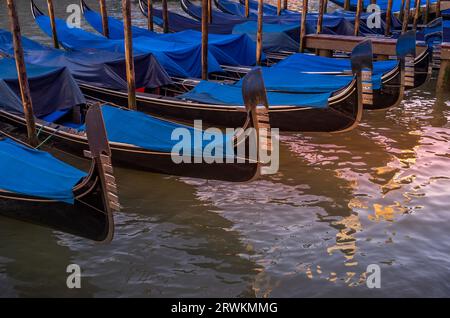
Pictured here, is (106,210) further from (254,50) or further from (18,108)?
(254,50)

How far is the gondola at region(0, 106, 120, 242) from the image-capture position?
523cm

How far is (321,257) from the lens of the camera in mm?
5898

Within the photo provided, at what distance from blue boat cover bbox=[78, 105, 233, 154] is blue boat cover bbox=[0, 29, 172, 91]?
2.43m

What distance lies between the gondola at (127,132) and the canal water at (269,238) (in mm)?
409

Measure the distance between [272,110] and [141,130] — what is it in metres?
2.68

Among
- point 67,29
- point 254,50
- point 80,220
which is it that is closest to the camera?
point 80,220

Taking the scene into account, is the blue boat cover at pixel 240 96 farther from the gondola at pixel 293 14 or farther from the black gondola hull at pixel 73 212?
the gondola at pixel 293 14

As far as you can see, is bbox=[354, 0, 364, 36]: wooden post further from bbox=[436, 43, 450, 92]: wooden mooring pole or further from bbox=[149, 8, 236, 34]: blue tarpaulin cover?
bbox=[149, 8, 236, 34]: blue tarpaulin cover

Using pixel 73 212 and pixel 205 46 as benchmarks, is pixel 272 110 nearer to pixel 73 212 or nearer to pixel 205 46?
pixel 205 46

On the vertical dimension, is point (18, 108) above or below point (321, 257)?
above

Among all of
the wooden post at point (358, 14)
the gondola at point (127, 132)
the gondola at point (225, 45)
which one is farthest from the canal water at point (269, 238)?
the wooden post at point (358, 14)

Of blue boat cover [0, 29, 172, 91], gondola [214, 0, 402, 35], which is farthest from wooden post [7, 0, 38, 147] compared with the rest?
gondola [214, 0, 402, 35]

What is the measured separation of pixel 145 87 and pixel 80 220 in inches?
209
